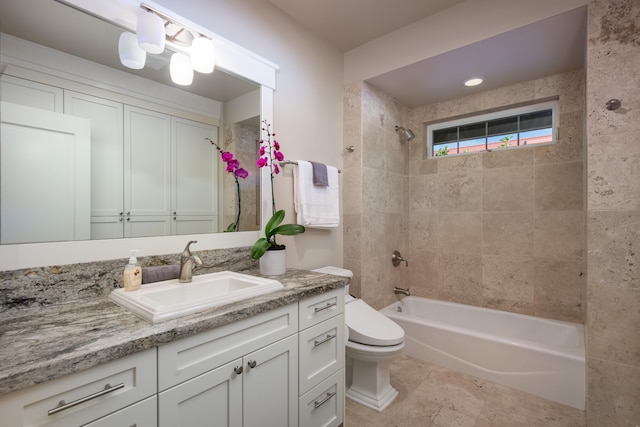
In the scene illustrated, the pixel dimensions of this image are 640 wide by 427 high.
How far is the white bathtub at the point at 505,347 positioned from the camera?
6.05 ft

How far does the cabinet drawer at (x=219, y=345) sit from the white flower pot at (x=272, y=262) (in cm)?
40

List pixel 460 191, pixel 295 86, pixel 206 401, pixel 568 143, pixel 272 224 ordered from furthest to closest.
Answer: pixel 460 191 < pixel 568 143 < pixel 295 86 < pixel 272 224 < pixel 206 401

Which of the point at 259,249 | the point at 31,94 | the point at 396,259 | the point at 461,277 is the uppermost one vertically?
the point at 31,94

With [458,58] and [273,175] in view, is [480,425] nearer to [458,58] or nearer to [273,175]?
[273,175]

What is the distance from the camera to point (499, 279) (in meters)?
2.63

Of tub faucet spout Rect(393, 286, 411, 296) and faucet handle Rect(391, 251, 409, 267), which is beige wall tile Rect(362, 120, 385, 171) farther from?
tub faucet spout Rect(393, 286, 411, 296)

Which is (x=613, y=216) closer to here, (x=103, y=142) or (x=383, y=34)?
(x=383, y=34)

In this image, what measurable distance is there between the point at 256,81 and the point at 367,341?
173cm

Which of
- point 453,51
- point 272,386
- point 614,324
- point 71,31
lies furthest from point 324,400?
point 453,51

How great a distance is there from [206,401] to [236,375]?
0.11 m

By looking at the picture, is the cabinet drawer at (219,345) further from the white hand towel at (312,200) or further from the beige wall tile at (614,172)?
the beige wall tile at (614,172)

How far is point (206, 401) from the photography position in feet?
3.09

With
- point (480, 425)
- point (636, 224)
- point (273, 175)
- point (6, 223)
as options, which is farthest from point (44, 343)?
point (636, 224)

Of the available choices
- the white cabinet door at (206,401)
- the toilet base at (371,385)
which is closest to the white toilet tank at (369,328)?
the toilet base at (371,385)
